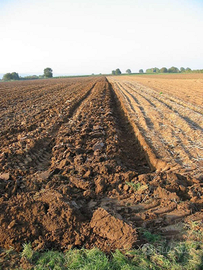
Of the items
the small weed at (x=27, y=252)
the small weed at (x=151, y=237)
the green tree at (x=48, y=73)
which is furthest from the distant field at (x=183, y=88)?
the green tree at (x=48, y=73)

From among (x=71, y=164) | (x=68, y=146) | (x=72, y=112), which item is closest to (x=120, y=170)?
(x=71, y=164)

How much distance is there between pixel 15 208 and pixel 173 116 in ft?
27.6

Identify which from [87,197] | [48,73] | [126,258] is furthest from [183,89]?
[48,73]

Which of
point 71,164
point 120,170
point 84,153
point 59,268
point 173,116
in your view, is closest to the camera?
point 59,268

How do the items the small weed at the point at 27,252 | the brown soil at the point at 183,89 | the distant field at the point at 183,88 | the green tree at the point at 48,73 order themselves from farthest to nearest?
1. the green tree at the point at 48,73
2. the distant field at the point at 183,88
3. the brown soil at the point at 183,89
4. the small weed at the point at 27,252

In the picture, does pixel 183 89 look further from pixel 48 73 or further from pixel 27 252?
pixel 48 73

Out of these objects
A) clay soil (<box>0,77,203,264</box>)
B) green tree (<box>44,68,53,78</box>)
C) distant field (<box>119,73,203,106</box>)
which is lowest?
green tree (<box>44,68,53,78</box>)

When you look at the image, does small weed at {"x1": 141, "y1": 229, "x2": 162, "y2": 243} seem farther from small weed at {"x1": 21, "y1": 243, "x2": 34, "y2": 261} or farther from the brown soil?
the brown soil

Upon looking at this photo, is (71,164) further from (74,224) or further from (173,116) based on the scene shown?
(173,116)

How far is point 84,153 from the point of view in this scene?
6070 millimetres

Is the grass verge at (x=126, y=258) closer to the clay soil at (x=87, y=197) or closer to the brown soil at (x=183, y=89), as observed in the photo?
the clay soil at (x=87, y=197)

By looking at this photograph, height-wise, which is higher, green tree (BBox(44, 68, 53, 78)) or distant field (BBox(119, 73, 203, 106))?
distant field (BBox(119, 73, 203, 106))

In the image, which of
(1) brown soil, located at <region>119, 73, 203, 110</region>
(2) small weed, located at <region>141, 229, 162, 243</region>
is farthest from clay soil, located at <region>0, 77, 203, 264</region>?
(1) brown soil, located at <region>119, 73, 203, 110</region>

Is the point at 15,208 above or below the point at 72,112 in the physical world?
above
